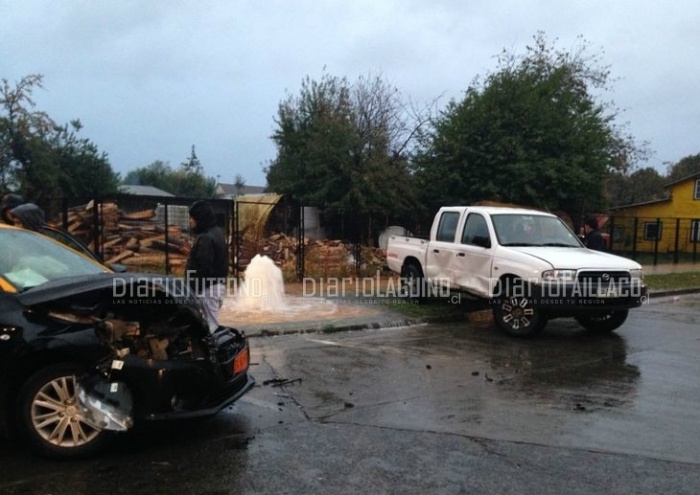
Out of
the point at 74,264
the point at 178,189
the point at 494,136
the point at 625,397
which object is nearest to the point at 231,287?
the point at 74,264

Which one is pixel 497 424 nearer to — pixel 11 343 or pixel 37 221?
pixel 11 343

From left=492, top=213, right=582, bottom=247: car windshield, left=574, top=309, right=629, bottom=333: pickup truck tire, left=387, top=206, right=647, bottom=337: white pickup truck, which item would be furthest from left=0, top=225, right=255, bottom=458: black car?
left=574, top=309, right=629, bottom=333: pickup truck tire

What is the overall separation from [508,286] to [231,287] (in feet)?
22.8

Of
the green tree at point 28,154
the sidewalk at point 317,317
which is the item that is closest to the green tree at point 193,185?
the green tree at point 28,154

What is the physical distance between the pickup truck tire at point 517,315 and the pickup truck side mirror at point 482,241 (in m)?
0.80

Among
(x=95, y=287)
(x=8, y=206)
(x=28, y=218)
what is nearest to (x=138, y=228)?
(x=8, y=206)

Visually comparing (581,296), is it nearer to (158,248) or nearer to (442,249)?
(442,249)

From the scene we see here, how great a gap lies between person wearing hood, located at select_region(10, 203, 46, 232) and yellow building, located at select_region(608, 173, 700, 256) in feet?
96.9

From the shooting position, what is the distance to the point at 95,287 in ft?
14.3

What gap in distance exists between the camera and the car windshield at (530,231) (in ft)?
31.5

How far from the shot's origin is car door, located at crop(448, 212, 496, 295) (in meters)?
9.54

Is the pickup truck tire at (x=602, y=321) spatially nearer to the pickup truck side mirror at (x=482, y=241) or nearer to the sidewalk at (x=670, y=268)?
the pickup truck side mirror at (x=482, y=241)

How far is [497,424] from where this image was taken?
16.8 feet

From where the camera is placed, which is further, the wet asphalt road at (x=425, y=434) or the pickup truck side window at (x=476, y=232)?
the pickup truck side window at (x=476, y=232)
